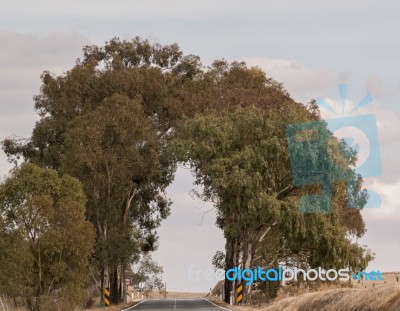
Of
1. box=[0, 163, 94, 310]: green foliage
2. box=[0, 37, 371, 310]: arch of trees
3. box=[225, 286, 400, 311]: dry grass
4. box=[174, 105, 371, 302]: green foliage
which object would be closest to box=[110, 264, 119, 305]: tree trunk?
box=[0, 37, 371, 310]: arch of trees

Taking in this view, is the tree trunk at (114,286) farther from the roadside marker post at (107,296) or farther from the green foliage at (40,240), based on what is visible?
the green foliage at (40,240)

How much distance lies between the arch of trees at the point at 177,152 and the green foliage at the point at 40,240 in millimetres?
973

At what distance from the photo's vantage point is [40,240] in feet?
143

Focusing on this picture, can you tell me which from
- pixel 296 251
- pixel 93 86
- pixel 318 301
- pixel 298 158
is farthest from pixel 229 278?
pixel 318 301

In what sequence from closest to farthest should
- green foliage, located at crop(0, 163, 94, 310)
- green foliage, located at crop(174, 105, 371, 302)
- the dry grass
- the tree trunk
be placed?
1. the dry grass
2. green foliage, located at crop(0, 163, 94, 310)
3. green foliage, located at crop(174, 105, 371, 302)
4. the tree trunk

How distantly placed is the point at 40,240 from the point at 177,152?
10.4 m

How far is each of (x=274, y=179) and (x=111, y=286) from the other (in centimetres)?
1445

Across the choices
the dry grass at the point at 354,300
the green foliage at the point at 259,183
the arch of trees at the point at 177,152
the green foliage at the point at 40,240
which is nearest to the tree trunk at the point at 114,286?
the arch of trees at the point at 177,152

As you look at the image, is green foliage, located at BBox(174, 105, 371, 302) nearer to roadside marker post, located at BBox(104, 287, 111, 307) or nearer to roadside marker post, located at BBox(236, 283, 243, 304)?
roadside marker post, located at BBox(236, 283, 243, 304)

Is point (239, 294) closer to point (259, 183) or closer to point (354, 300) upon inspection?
point (259, 183)

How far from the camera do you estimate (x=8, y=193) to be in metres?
43.8

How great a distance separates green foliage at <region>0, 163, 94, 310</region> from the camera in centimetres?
4312

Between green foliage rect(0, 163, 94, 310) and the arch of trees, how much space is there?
0.97 m

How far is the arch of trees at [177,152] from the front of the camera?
165 feet
